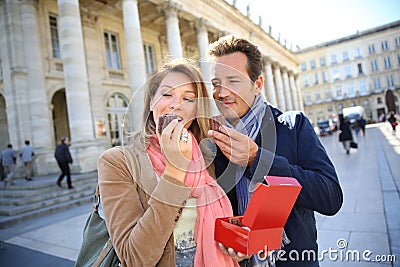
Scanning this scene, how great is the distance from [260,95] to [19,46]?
15123mm

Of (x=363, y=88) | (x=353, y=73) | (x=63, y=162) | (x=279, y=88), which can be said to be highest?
(x=353, y=73)

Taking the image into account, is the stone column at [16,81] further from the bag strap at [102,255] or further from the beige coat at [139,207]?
the beige coat at [139,207]

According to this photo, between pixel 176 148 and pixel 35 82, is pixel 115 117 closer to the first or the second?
pixel 35 82

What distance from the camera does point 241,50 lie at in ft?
4.68

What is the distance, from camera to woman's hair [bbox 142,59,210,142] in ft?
3.81

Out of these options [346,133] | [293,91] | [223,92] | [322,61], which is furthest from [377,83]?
[223,92]

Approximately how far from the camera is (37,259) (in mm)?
4180

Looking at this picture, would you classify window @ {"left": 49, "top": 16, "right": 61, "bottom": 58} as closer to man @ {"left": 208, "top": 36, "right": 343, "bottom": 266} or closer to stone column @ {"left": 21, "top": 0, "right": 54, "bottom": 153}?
stone column @ {"left": 21, "top": 0, "right": 54, "bottom": 153}

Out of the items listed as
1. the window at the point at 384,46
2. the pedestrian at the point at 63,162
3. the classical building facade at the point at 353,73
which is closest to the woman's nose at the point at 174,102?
the pedestrian at the point at 63,162

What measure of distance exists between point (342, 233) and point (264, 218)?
380cm

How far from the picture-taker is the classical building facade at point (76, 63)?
10758 millimetres

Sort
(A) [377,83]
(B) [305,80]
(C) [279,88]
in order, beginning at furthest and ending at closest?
(B) [305,80] < (A) [377,83] < (C) [279,88]

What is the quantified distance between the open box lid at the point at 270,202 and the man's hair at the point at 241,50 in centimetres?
75

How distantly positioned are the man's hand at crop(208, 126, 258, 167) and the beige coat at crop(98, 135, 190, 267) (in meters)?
0.24
